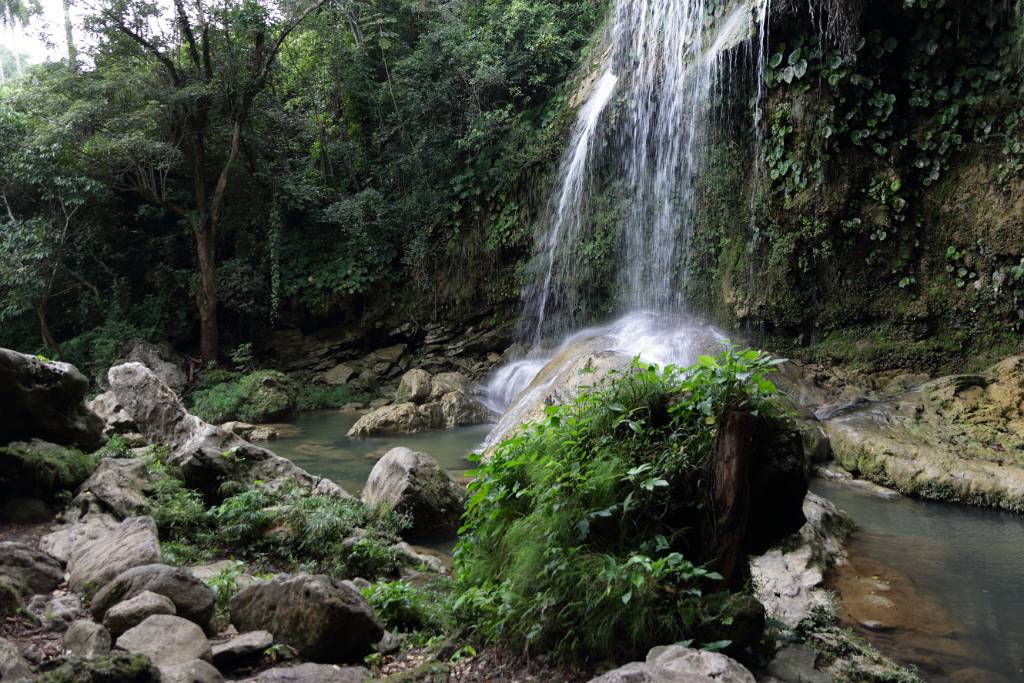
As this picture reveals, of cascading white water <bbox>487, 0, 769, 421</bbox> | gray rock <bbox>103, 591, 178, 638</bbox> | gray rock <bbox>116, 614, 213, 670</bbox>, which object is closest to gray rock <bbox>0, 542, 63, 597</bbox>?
gray rock <bbox>103, 591, 178, 638</bbox>

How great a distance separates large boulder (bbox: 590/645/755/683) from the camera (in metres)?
2.24

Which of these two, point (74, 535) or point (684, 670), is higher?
point (684, 670)

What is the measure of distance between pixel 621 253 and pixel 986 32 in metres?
5.97

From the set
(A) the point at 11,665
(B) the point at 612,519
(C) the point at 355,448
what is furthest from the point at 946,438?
(A) the point at 11,665

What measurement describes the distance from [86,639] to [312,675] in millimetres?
982

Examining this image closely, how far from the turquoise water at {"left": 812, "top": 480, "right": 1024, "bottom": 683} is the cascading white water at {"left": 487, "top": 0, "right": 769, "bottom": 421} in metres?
4.12

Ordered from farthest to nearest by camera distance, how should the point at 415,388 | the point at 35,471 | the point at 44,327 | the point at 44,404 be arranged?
1. the point at 44,327
2. the point at 415,388
3. the point at 44,404
4. the point at 35,471

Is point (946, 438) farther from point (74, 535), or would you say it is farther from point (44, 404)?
point (44, 404)

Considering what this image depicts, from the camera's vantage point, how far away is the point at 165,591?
336cm

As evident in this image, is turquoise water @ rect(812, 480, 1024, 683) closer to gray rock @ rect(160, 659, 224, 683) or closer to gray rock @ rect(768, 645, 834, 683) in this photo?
gray rock @ rect(768, 645, 834, 683)

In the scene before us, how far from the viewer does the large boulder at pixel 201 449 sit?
606cm

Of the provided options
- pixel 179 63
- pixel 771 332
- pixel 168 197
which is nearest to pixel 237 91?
pixel 179 63

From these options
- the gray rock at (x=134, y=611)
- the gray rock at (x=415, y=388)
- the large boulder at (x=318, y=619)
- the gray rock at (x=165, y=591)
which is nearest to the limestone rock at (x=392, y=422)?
the gray rock at (x=415, y=388)

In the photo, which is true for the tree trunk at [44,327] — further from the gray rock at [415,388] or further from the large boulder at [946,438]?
the large boulder at [946,438]
